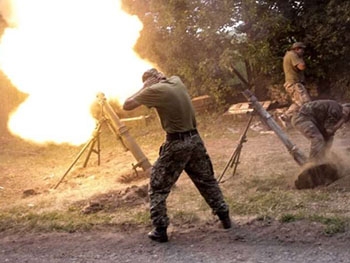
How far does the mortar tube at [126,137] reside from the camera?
27.3ft

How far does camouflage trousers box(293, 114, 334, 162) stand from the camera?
6668 mm

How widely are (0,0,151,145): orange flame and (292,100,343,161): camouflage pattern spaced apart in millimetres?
3251

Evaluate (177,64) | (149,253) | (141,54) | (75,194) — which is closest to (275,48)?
(177,64)

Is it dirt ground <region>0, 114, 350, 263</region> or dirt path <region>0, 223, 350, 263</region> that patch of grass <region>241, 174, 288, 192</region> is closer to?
dirt ground <region>0, 114, 350, 263</region>

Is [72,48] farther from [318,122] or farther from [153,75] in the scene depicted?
[318,122]

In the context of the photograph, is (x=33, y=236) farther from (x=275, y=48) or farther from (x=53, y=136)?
(x=275, y=48)

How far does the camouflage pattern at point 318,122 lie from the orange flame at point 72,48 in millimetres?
3251

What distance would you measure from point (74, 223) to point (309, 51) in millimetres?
8018

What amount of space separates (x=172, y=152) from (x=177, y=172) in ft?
0.79

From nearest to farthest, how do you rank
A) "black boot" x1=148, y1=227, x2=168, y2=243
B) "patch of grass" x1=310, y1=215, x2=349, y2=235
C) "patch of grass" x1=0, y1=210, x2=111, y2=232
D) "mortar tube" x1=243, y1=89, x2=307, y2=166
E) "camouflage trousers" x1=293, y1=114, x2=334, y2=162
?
"patch of grass" x1=310, y1=215, x2=349, y2=235 < "black boot" x1=148, y1=227, x2=168, y2=243 < "patch of grass" x1=0, y1=210, x2=111, y2=232 < "camouflage trousers" x1=293, y1=114, x2=334, y2=162 < "mortar tube" x1=243, y1=89, x2=307, y2=166

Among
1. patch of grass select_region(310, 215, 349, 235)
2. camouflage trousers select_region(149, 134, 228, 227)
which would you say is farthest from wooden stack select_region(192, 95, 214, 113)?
patch of grass select_region(310, 215, 349, 235)

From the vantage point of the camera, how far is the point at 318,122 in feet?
22.5

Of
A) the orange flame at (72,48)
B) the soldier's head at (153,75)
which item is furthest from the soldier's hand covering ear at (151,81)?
the orange flame at (72,48)

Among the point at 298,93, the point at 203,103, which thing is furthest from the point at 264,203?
the point at 203,103
